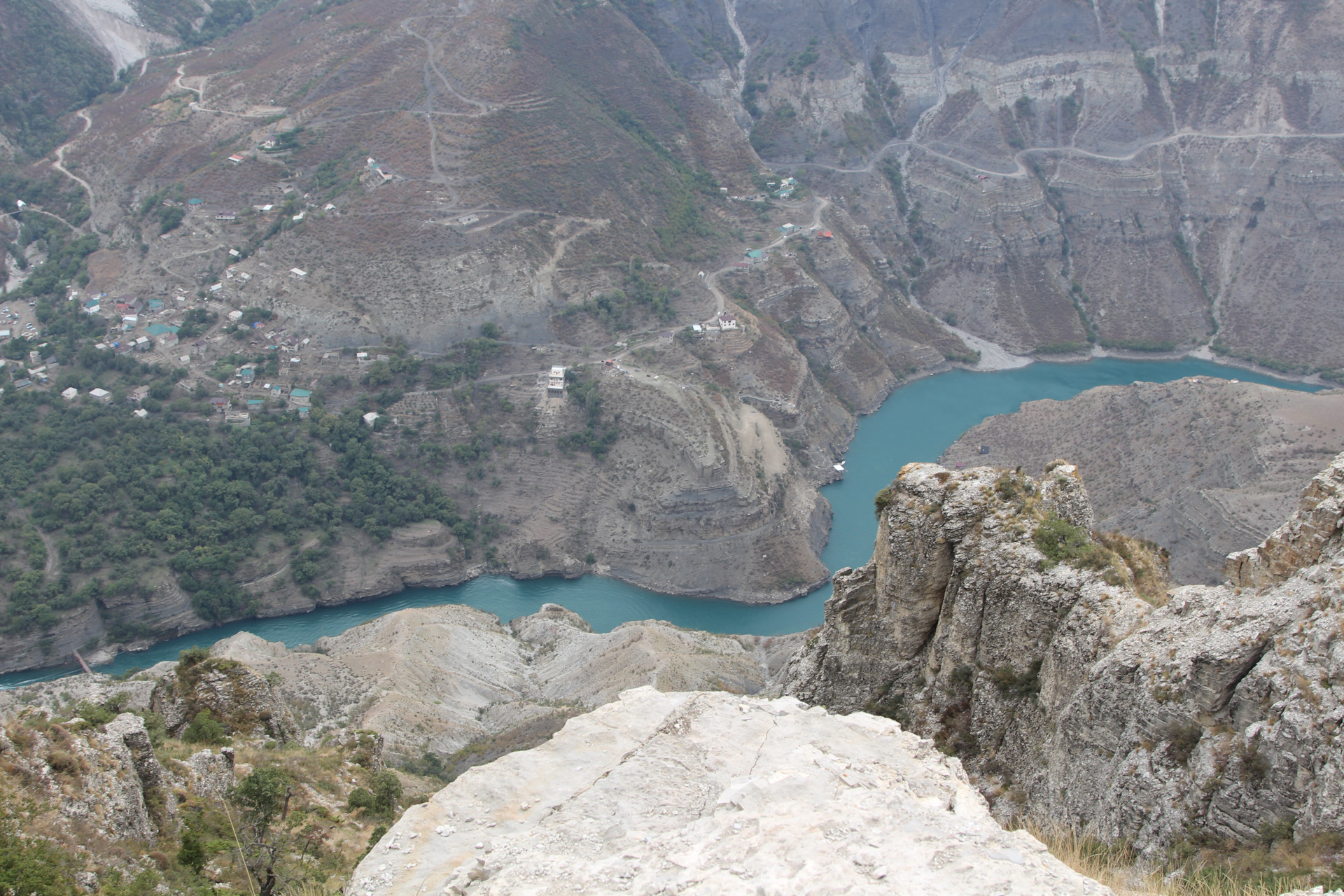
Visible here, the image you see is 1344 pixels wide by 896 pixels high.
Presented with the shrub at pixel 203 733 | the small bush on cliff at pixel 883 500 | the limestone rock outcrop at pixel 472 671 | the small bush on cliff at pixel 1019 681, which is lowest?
the limestone rock outcrop at pixel 472 671

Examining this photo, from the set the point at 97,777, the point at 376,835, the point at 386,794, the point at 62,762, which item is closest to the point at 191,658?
the point at 386,794

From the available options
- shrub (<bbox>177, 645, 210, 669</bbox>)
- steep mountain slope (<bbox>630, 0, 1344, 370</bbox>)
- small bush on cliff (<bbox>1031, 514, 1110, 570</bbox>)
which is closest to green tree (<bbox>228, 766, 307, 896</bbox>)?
shrub (<bbox>177, 645, 210, 669</bbox>)

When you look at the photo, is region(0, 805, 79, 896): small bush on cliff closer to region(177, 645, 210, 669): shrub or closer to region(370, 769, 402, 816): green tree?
region(370, 769, 402, 816): green tree

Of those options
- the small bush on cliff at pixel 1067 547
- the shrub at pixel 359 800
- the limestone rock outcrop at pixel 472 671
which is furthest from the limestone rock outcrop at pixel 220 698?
the small bush on cliff at pixel 1067 547

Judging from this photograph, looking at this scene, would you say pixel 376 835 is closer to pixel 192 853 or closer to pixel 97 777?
pixel 192 853

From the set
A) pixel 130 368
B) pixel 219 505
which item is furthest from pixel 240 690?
pixel 130 368

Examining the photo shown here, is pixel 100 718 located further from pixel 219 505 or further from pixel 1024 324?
pixel 1024 324

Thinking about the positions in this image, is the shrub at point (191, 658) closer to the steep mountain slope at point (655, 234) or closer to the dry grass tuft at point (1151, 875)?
the dry grass tuft at point (1151, 875)
